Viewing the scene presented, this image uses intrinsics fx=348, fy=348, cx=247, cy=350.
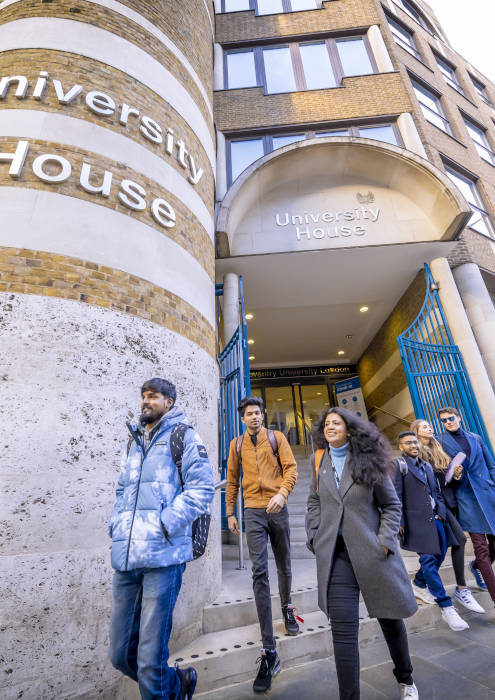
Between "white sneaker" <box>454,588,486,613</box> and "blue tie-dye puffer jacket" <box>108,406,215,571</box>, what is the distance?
334 cm

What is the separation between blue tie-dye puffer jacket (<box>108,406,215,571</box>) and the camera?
1898 millimetres

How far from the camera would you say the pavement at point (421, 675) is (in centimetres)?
234

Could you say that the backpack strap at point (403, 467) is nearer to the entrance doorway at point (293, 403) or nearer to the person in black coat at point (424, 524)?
the person in black coat at point (424, 524)

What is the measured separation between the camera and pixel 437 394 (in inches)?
272

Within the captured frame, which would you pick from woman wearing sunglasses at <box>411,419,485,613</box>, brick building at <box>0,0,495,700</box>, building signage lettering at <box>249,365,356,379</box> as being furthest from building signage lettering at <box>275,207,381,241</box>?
building signage lettering at <box>249,365,356,379</box>

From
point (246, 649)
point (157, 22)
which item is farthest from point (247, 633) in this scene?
point (157, 22)

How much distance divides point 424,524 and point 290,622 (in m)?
1.59

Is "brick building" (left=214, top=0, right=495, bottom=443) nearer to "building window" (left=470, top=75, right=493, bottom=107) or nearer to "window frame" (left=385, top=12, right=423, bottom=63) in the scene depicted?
"window frame" (left=385, top=12, right=423, bottom=63)

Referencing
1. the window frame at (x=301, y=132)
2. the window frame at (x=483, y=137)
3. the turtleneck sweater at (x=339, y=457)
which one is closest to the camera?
the turtleneck sweater at (x=339, y=457)

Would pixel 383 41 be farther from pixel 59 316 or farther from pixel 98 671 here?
pixel 98 671

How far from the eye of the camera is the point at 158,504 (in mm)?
1968

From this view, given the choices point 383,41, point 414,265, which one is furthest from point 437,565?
point 383,41

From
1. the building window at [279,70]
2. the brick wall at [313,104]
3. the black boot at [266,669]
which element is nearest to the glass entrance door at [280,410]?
the brick wall at [313,104]

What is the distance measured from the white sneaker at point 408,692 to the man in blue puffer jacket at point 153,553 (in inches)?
52.0
